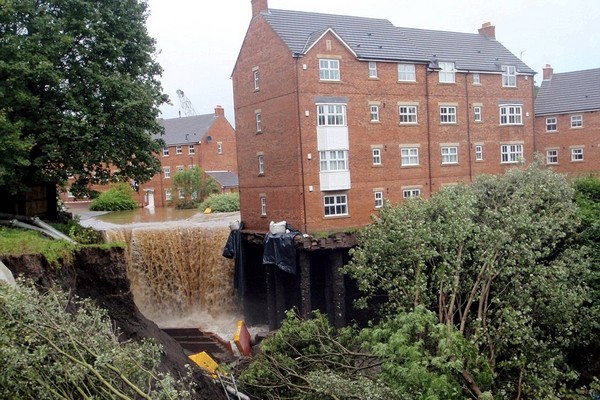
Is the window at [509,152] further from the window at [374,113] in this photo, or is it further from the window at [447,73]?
the window at [374,113]

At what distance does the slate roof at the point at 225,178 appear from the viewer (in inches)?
2073

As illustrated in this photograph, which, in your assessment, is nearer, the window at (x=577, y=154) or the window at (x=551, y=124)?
the window at (x=577, y=154)

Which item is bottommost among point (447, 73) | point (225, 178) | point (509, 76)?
point (225, 178)

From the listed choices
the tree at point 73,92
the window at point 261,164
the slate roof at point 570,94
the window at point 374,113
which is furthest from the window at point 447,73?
the tree at point 73,92

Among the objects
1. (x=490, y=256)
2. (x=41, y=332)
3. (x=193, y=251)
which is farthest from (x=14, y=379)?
(x=193, y=251)

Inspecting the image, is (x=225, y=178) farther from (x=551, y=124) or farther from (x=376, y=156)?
(x=551, y=124)

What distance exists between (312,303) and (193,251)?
6510 millimetres

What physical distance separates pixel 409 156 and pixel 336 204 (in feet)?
18.4

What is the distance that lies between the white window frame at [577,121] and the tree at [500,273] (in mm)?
23446

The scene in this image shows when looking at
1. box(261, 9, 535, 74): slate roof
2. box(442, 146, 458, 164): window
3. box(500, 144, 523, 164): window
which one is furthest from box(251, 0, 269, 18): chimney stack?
box(500, 144, 523, 164): window

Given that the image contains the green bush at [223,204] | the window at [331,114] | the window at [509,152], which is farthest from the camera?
the green bush at [223,204]

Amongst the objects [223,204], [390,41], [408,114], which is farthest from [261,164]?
[223,204]

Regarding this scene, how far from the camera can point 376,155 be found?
30.2 metres

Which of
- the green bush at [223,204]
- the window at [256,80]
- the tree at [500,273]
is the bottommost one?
the tree at [500,273]
